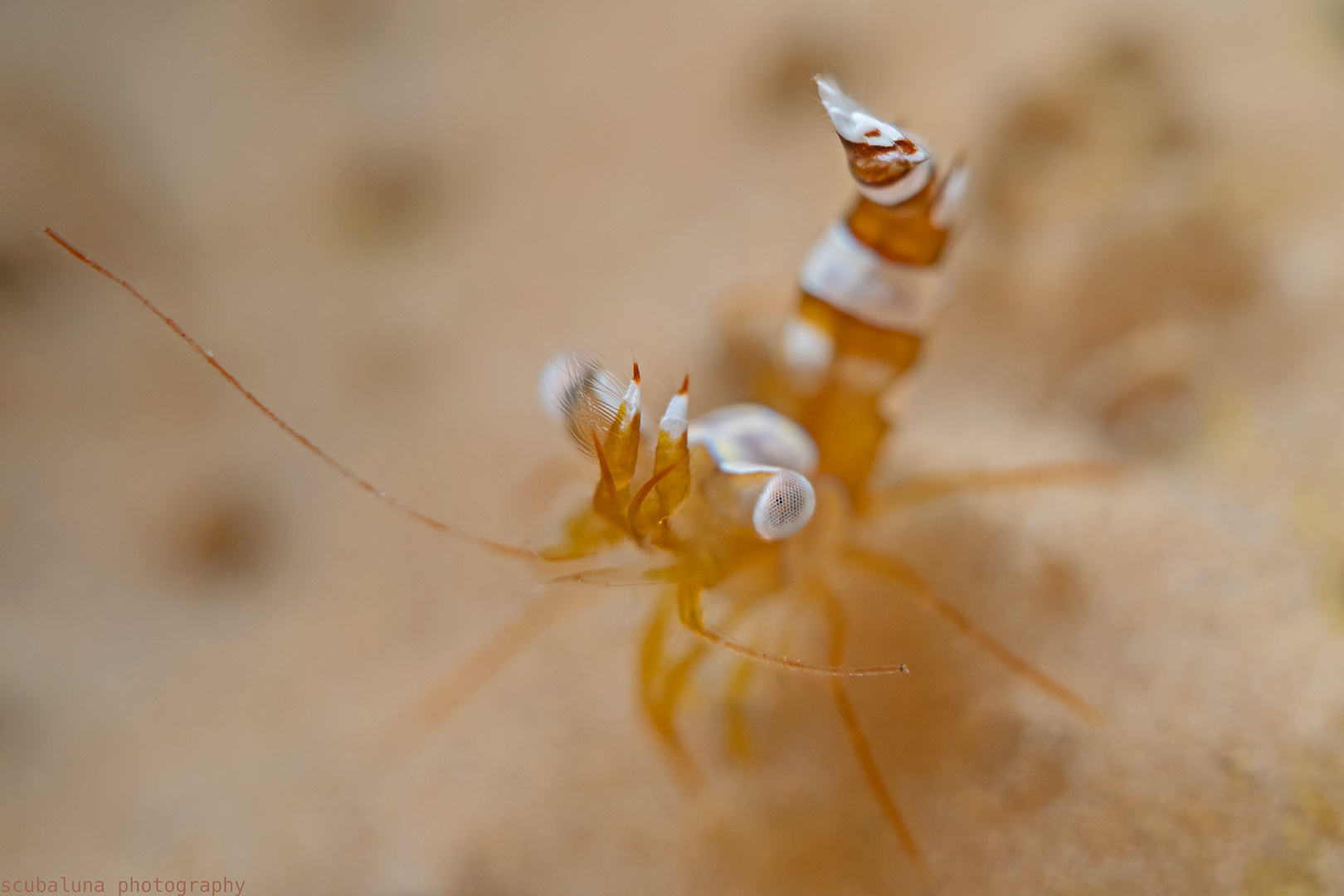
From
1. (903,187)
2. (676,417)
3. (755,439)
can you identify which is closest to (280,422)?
(676,417)

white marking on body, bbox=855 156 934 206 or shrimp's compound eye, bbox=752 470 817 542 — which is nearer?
shrimp's compound eye, bbox=752 470 817 542

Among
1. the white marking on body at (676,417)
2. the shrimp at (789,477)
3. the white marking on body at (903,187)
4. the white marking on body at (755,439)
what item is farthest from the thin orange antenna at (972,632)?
the white marking on body at (903,187)

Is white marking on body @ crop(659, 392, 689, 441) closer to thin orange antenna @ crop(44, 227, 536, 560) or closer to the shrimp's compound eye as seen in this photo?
the shrimp's compound eye

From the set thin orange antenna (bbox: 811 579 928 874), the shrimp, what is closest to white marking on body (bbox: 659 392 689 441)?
the shrimp

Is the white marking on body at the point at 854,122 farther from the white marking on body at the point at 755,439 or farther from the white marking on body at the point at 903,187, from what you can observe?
the white marking on body at the point at 755,439

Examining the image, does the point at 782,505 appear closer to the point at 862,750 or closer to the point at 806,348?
the point at 862,750

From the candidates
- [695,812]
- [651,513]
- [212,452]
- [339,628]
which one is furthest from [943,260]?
[212,452]

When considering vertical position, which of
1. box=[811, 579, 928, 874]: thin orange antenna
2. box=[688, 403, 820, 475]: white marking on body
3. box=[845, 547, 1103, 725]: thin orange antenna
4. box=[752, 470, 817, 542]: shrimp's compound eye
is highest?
box=[752, 470, 817, 542]: shrimp's compound eye

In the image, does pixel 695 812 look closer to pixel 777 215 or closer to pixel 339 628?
pixel 339 628
